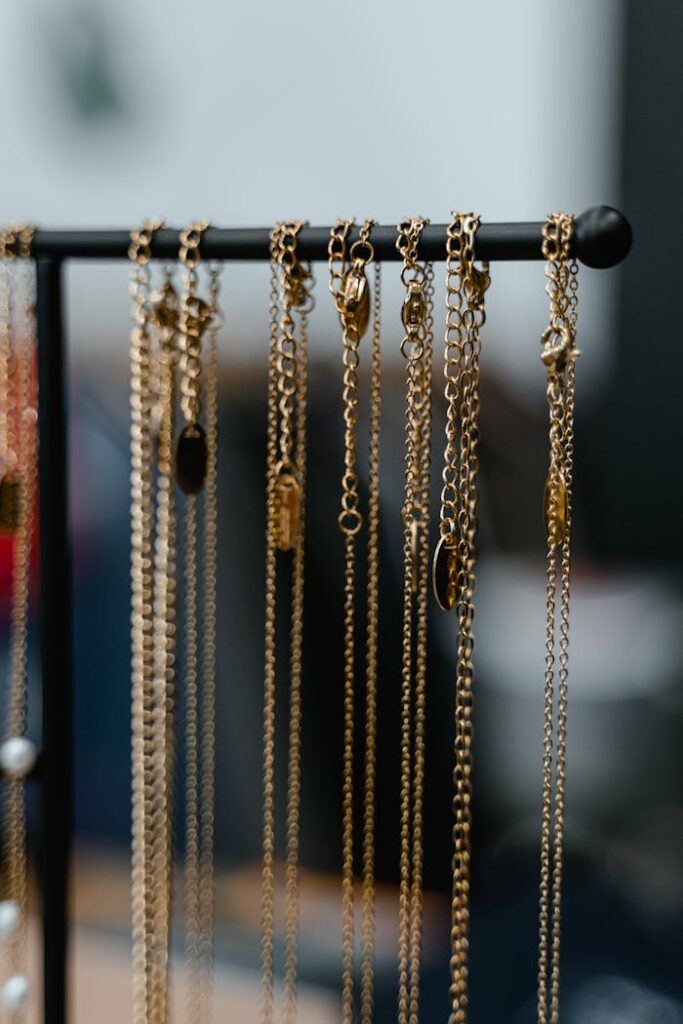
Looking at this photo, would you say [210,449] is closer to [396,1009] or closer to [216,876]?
[396,1009]

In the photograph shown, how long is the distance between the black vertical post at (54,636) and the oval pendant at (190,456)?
0.39 feet

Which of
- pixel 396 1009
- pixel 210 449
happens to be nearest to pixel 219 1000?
pixel 396 1009

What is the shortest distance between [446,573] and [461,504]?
0.05 m

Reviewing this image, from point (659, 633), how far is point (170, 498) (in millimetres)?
645

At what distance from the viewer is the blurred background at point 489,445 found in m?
1.20

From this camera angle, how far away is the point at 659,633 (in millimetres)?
1216

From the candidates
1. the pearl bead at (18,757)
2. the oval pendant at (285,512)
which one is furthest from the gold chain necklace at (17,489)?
the oval pendant at (285,512)

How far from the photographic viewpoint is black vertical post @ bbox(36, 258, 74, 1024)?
2.62 ft

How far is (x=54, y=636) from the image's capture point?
2.73 ft

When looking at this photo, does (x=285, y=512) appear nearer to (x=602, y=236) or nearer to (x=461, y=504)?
(x=461, y=504)

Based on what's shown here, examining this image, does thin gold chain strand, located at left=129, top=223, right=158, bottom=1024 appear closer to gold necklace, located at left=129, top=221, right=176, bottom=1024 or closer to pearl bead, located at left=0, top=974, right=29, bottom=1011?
gold necklace, located at left=129, top=221, right=176, bottom=1024

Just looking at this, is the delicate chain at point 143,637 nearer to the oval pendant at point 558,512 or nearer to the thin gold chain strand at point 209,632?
the thin gold chain strand at point 209,632

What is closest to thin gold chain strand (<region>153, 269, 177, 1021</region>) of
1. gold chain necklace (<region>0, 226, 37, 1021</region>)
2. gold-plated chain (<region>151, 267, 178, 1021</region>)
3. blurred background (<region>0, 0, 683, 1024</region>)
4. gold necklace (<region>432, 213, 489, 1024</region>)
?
gold-plated chain (<region>151, 267, 178, 1021</region>)

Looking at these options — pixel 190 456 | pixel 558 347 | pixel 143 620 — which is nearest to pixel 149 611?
pixel 143 620
